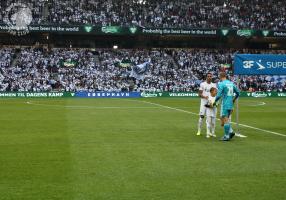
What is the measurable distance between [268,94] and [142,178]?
153ft

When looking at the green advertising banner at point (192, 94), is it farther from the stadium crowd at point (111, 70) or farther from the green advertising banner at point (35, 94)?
the green advertising banner at point (35, 94)

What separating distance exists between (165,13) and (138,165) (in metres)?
54.2

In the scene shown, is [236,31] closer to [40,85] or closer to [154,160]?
[40,85]

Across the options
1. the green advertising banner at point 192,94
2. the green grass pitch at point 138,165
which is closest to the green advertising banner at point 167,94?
the green advertising banner at point 192,94

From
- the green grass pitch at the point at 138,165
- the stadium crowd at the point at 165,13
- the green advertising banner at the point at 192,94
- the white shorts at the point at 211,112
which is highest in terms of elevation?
the stadium crowd at the point at 165,13

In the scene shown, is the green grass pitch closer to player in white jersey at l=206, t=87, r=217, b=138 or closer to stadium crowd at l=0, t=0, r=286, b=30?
player in white jersey at l=206, t=87, r=217, b=138

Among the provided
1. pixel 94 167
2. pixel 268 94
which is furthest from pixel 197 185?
pixel 268 94

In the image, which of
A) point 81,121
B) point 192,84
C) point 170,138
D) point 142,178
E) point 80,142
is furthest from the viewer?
point 192,84

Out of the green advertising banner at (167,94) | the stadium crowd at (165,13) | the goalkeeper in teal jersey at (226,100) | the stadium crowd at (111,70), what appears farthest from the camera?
the stadium crowd at (165,13)

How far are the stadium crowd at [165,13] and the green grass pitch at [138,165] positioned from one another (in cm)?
4336

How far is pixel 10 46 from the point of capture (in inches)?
2403

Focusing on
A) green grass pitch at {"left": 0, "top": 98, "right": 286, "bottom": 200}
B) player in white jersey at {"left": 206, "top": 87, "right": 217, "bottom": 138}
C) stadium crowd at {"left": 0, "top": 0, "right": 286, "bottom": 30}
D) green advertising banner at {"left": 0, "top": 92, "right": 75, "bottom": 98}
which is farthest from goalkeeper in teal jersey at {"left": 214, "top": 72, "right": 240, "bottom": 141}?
stadium crowd at {"left": 0, "top": 0, "right": 286, "bottom": 30}

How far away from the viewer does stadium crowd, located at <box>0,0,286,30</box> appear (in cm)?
6028

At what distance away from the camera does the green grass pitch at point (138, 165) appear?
27.4 feet
